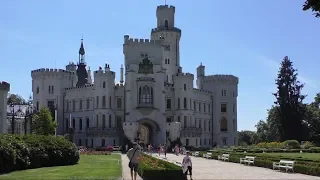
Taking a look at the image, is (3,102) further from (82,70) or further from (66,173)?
(82,70)

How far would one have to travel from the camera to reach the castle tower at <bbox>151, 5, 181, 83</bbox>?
9212 centimetres

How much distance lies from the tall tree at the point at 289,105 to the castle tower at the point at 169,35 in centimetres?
2103

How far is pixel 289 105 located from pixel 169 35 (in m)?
27.8

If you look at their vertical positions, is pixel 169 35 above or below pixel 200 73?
above

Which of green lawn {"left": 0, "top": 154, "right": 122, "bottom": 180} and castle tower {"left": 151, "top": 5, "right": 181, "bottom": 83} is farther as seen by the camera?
castle tower {"left": 151, "top": 5, "right": 181, "bottom": 83}

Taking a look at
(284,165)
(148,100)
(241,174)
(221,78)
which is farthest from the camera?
(221,78)

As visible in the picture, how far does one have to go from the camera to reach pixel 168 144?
77.9 m

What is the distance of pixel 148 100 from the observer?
7981 cm

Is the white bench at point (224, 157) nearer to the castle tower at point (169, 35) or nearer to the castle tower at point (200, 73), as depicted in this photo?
the castle tower at point (169, 35)

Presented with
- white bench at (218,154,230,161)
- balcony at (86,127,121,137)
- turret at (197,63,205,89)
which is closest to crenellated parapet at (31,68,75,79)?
balcony at (86,127,121,137)

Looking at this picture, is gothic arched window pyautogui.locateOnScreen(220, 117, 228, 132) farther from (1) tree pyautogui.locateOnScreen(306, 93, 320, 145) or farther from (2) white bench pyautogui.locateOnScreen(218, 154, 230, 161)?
(2) white bench pyautogui.locateOnScreen(218, 154, 230, 161)

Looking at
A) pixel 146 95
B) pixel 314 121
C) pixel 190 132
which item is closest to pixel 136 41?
pixel 146 95

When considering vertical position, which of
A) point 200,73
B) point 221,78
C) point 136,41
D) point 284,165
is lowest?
point 284,165

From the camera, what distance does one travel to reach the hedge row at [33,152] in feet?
83.3
